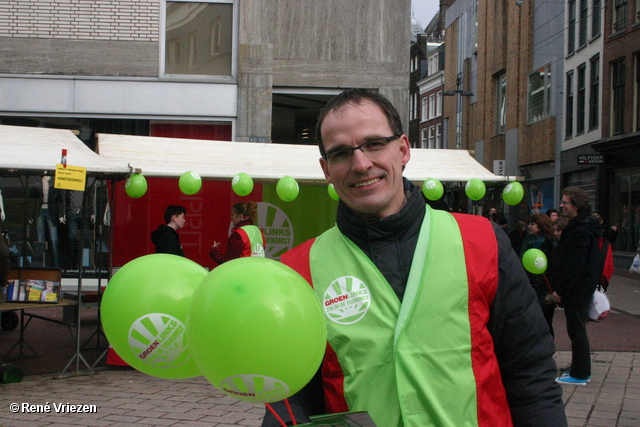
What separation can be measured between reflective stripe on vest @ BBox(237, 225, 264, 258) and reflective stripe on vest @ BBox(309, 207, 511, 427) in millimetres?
6200

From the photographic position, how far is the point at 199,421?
567cm

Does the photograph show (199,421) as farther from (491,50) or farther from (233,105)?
(491,50)

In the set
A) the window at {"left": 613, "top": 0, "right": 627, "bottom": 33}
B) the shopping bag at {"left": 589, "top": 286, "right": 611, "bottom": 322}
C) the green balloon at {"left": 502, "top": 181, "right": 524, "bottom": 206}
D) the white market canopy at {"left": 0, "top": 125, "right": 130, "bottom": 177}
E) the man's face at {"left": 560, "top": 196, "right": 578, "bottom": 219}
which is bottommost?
the shopping bag at {"left": 589, "top": 286, "right": 611, "bottom": 322}

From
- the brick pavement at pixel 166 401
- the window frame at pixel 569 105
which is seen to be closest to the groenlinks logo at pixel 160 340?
the brick pavement at pixel 166 401

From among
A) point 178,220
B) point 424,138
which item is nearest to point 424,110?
point 424,138

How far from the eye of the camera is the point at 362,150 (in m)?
1.83

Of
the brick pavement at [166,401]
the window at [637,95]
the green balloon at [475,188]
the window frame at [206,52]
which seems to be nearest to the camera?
the brick pavement at [166,401]

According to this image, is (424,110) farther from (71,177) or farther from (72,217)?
(71,177)

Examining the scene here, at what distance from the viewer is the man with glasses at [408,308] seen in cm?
168

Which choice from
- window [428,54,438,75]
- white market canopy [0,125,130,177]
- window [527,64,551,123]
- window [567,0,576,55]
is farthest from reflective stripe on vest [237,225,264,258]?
window [428,54,438,75]

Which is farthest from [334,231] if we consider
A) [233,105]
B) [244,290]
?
[233,105]

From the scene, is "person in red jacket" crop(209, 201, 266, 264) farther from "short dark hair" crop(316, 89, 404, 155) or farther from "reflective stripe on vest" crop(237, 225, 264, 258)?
"short dark hair" crop(316, 89, 404, 155)

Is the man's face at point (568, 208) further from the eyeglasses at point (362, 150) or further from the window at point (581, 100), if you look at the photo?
the window at point (581, 100)

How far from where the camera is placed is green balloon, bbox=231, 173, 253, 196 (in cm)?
797
